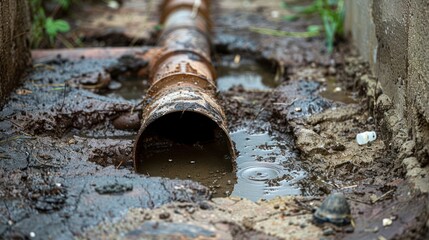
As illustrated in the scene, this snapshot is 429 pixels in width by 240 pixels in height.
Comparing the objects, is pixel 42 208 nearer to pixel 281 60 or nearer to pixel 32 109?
pixel 32 109

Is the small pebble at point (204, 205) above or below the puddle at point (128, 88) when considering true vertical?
below

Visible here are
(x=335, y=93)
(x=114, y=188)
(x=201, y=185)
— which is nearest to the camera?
(x=114, y=188)

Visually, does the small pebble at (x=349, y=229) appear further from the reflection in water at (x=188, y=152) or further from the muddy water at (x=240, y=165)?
the reflection in water at (x=188, y=152)

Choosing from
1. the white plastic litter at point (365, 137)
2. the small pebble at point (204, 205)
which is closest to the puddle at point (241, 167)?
the small pebble at point (204, 205)

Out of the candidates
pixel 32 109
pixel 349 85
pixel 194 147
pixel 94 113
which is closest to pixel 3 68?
pixel 32 109

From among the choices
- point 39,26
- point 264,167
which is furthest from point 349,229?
point 39,26

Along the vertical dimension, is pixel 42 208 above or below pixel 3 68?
below

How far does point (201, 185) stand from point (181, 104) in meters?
0.55

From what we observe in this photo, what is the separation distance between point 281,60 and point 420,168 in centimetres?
250

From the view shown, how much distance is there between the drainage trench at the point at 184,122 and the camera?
4152 mm

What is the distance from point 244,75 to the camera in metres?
6.07

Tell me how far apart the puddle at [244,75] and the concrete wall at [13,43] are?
1589mm

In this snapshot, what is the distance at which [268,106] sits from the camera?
509 centimetres

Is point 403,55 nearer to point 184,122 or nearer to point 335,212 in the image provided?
point 335,212
